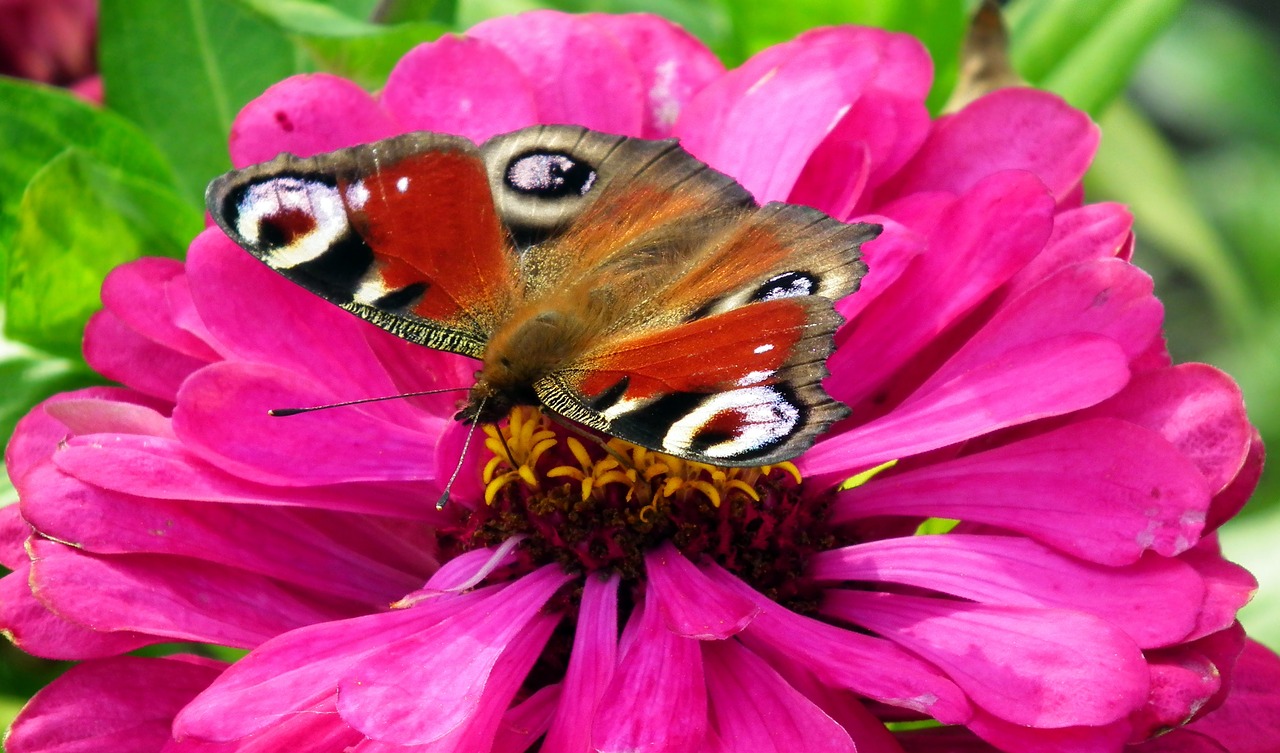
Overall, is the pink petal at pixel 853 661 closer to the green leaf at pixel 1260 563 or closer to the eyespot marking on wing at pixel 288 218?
the eyespot marking on wing at pixel 288 218

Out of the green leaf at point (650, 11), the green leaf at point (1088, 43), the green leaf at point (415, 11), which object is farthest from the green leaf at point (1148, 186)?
the green leaf at point (415, 11)

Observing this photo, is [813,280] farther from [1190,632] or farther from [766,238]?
[1190,632]

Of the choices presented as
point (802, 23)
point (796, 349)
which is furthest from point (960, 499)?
point (802, 23)

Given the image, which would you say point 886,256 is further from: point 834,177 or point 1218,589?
point 1218,589

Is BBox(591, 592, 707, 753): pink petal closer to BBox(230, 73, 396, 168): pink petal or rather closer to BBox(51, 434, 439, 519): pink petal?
BBox(51, 434, 439, 519): pink petal

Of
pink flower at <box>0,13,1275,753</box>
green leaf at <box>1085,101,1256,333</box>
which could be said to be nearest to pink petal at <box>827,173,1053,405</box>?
pink flower at <box>0,13,1275,753</box>

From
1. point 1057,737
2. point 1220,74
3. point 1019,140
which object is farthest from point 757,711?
point 1220,74
